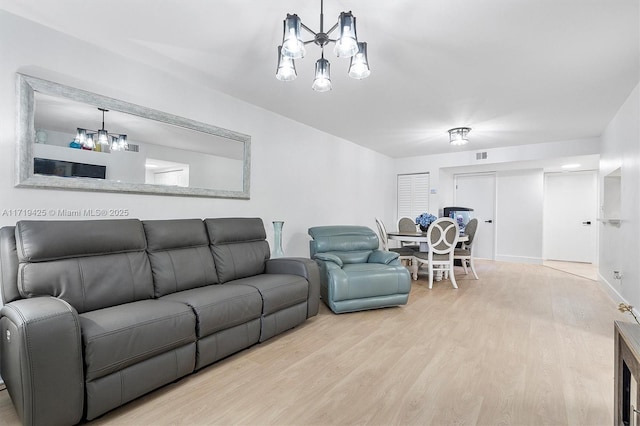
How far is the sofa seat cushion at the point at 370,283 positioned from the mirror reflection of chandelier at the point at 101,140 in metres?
2.48

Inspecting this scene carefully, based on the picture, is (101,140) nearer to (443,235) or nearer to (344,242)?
(344,242)

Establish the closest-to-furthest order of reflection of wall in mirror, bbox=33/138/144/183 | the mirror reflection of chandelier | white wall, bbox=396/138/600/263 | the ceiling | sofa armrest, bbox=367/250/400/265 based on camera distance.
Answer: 1. the ceiling
2. reflection of wall in mirror, bbox=33/138/144/183
3. the mirror reflection of chandelier
4. sofa armrest, bbox=367/250/400/265
5. white wall, bbox=396/138/600/263

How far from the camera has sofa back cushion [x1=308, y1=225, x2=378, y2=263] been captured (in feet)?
13.5

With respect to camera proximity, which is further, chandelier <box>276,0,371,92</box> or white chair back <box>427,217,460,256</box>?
white chair back <box>427,217,460,256</box>

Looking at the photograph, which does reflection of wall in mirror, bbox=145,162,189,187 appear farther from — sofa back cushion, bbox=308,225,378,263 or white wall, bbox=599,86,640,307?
white wall, bbox=599,86,640,307

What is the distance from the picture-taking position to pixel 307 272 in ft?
10.3

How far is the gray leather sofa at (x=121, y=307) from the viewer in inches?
59.2

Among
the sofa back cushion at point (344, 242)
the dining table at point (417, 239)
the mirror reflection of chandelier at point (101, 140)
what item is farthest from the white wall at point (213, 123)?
the dining table at point (417, 239)

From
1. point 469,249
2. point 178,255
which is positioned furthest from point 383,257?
point 178,255

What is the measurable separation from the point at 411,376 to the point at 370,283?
1.38 meters

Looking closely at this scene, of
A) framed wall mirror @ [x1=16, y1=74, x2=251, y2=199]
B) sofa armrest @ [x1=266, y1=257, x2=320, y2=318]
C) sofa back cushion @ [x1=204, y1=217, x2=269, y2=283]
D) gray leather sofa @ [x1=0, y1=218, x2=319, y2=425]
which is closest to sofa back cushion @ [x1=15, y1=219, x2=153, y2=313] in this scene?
gray leather sofa @ [x1=0, y1=218, x2=319, y2=425]

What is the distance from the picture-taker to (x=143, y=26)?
2.25 meters

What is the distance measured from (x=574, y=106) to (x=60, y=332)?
5.28 m

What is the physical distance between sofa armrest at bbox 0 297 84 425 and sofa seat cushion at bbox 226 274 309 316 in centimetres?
128
